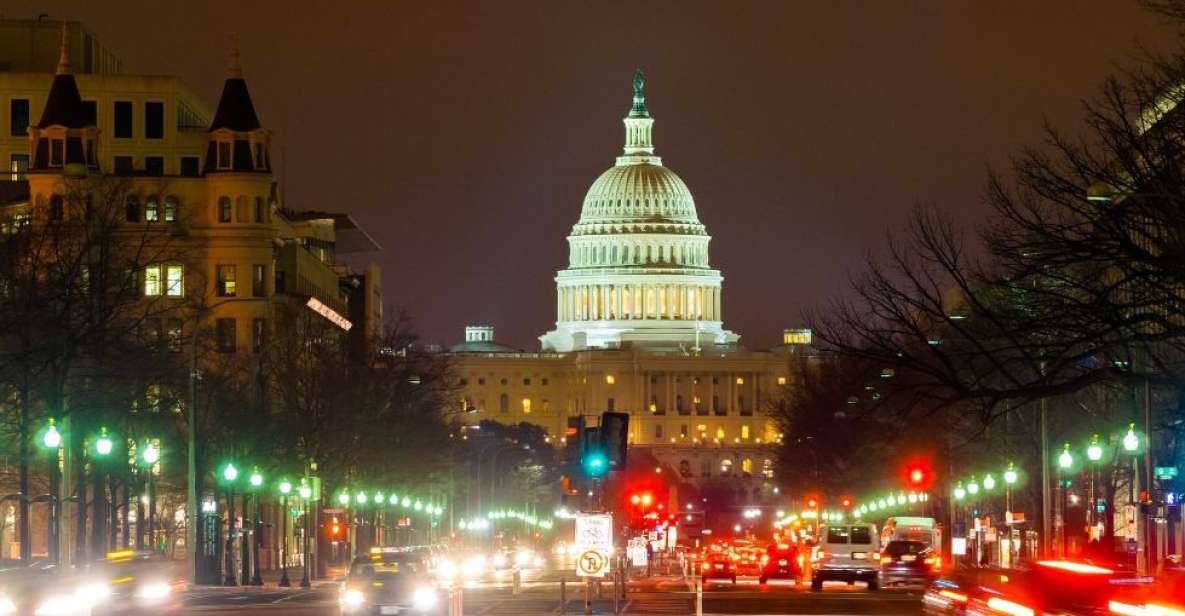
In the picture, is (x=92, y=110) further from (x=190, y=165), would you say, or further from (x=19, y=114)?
(x=190, y=165)

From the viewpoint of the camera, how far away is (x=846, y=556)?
79312 millimetres

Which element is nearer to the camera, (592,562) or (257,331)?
(592,562)

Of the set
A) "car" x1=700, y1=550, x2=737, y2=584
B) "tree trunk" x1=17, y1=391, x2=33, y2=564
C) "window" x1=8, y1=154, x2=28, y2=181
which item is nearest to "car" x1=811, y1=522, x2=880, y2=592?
"car" x1=700, y1=550, x2=737, y2=584

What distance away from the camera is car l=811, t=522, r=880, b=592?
7838 centimetres

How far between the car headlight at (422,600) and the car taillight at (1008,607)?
17.6 meters

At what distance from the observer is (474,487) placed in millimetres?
198125

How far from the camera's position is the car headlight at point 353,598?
53.2 metres

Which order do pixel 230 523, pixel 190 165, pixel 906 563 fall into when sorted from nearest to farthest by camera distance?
pixel 906 563
pixel 230 523
pixel 190 165

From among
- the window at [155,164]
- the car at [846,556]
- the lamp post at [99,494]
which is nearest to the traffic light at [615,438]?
the lamp post at [99,494]

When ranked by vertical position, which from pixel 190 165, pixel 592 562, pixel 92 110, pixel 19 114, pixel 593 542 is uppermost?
pixel 92 110

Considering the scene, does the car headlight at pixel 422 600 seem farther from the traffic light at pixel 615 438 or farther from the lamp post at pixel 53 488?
the lamp post at pixel 53 488

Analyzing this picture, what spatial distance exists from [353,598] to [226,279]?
81.1 metres

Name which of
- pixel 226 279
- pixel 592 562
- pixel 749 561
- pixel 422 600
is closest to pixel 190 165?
pixel 226 279

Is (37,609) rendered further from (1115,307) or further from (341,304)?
(341,304)
